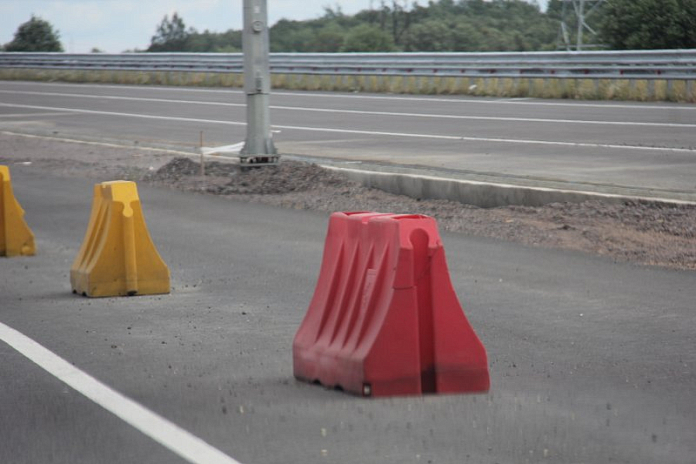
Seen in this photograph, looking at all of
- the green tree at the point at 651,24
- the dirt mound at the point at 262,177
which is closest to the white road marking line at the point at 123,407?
the dirt mound at the point at 262,177

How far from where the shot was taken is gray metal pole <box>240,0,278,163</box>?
52.4 ft

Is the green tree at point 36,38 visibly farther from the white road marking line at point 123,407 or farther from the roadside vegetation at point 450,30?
the white road marking line at point 123,407

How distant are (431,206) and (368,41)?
50.0 metres

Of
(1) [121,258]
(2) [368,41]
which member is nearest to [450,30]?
(2) [368,41]

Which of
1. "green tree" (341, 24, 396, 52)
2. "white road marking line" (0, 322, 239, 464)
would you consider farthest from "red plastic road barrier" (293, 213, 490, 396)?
"green tree" (341, 24, 396, 52)

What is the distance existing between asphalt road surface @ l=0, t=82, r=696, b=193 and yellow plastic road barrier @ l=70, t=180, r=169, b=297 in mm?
6354

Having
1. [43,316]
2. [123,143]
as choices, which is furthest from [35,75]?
[43,316]

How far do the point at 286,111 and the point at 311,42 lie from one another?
169ft

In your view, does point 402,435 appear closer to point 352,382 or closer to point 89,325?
point 352,382

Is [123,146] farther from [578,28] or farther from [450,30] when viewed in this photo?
[450,30]

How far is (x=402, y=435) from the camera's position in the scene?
5254 mm

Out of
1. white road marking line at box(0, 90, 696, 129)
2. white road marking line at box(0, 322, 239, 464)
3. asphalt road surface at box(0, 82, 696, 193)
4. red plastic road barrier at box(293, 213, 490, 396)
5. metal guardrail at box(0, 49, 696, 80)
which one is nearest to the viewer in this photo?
white road marking line at box(0, 322, 239, 464)

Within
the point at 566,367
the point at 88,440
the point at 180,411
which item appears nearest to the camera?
the point at 88,440

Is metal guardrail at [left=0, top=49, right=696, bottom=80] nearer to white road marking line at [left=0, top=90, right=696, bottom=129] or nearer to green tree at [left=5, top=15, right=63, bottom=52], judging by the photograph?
white road marking line at [left=0, top=90, right=696, bottom=129]
